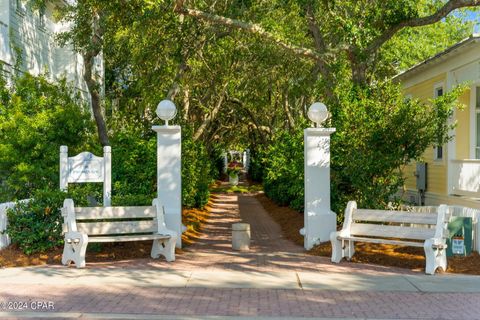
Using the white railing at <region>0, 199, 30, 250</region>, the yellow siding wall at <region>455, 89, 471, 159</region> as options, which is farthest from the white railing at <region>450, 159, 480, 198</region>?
the white railing at <region>0, 199, 30, 250</region>

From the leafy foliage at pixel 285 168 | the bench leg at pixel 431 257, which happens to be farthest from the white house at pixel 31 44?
the bench leg at pixel 431 257

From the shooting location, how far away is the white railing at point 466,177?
Answer: 15264 mm

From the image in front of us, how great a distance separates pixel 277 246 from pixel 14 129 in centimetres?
729

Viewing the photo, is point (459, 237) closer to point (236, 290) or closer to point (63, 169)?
point (236, 290)

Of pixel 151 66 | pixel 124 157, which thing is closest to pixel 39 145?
pixel 124 157

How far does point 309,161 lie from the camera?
12.8 metres

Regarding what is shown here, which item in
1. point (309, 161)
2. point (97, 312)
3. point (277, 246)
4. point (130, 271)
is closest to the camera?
point (97, 312)

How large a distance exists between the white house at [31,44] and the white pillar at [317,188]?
8735 millimetres

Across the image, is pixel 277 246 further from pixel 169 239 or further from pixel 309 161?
pixel 169 239

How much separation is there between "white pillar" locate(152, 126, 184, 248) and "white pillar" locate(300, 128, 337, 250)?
8.60 ft

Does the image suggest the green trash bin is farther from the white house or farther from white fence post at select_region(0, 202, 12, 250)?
the white house

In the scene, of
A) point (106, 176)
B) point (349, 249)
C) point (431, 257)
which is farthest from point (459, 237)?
point (106, 176)

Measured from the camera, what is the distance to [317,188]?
12.8 meters

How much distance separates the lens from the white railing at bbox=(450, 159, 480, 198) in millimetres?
15264
